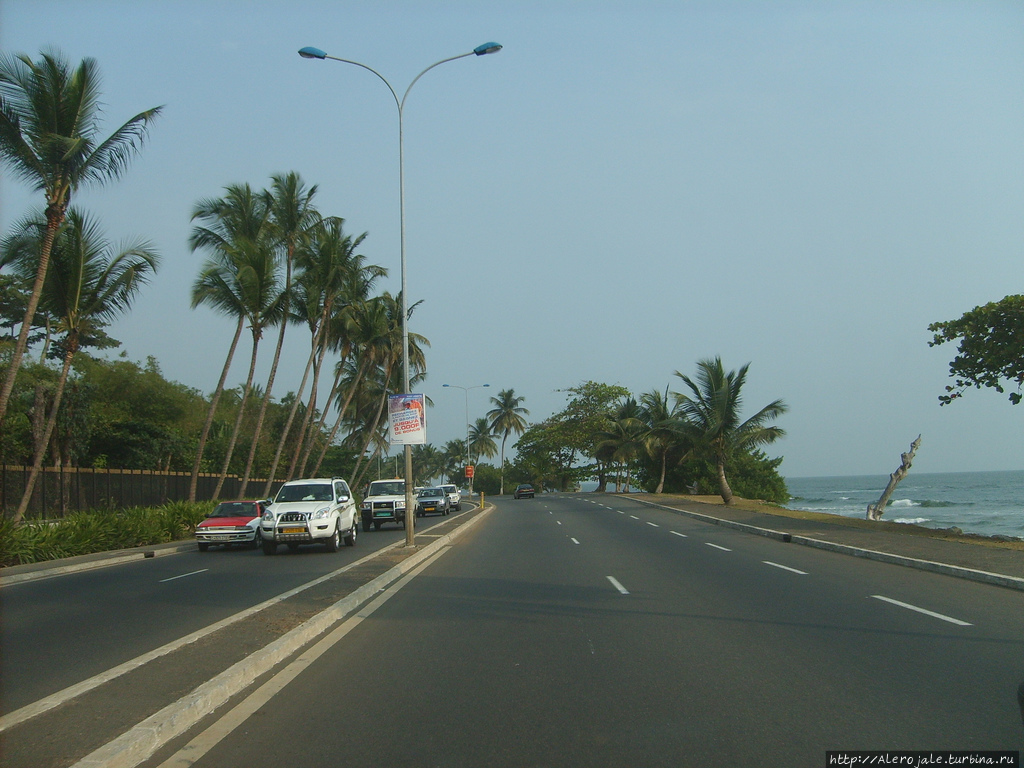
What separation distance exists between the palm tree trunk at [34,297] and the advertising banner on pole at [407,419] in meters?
9.53

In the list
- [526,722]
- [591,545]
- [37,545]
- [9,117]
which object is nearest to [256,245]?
[9,117]

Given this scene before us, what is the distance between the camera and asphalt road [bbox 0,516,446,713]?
784 cm

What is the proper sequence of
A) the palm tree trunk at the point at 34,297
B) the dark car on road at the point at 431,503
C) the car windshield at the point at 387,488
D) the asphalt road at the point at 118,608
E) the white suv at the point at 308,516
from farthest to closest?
the dark car on road at the point at 431,503
the car windshield at the point at 387,488
the palm tree trunk at the point at 34,297
the white suv at the point at 308,516
the asphalt road at the point at 118,608

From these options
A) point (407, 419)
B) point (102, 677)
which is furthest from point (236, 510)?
point (102, 677)

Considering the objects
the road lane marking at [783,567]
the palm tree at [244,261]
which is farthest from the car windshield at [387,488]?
the road lane marking at [783,567]

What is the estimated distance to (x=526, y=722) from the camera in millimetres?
5770

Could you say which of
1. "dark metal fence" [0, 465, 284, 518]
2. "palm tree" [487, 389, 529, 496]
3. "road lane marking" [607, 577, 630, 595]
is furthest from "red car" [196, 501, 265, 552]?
"palm tree" [487, 389, 529, 496]

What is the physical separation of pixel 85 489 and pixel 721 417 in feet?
86.7

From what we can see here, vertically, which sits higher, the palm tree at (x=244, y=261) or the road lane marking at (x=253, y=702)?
the palm tree at (x=244, y=261)

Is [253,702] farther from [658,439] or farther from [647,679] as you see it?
[658,439]

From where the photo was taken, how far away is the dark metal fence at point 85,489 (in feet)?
82.5

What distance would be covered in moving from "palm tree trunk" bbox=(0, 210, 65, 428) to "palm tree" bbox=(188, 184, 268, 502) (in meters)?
11.1

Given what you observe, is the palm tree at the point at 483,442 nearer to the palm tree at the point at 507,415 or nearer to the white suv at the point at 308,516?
the palm tree at the point at 507,415

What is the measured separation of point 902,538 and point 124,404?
41.9 m
